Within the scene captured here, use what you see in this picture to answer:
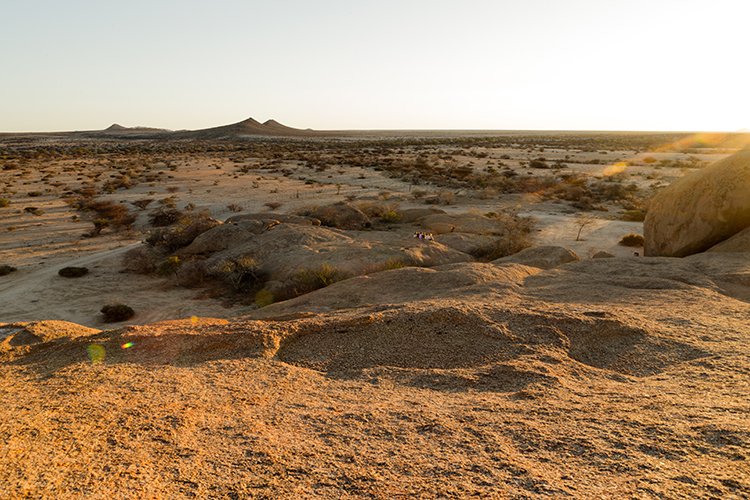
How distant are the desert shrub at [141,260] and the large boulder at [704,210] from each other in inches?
629

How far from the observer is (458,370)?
221 inches

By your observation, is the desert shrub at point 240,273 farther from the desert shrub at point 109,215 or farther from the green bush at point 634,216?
the green bush at point 634,216

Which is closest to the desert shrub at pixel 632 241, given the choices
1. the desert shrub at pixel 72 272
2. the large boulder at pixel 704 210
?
the large boulder at pixel 704 210

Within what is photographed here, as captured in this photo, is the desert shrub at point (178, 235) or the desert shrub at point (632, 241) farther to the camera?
the desert shrub at point (632, 241)

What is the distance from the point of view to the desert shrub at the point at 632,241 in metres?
17.6

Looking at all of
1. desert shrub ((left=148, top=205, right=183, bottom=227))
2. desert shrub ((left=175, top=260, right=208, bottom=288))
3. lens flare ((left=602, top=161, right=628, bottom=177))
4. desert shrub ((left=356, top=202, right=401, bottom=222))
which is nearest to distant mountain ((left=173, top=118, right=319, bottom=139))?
lens flare ((left=602, top=161, right=628, bottom=177))

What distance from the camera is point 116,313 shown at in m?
11.4

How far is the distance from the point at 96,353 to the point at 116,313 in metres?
6.11

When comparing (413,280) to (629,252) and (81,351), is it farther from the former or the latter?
(629,252)

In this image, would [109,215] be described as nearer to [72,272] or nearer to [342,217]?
[72,272]

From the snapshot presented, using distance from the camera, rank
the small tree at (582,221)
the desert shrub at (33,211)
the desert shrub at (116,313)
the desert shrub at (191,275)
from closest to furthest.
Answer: the desert shrub at (116,313), the desert shrub at (191,275), the small tree at (582,221), the desert shrub at (33,211)

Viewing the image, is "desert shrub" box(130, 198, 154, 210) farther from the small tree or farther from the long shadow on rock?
the small tree

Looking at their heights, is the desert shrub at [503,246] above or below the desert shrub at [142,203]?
below

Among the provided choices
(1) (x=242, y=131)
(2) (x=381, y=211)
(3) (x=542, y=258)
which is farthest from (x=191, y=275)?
(1) (x=242, y=131)
